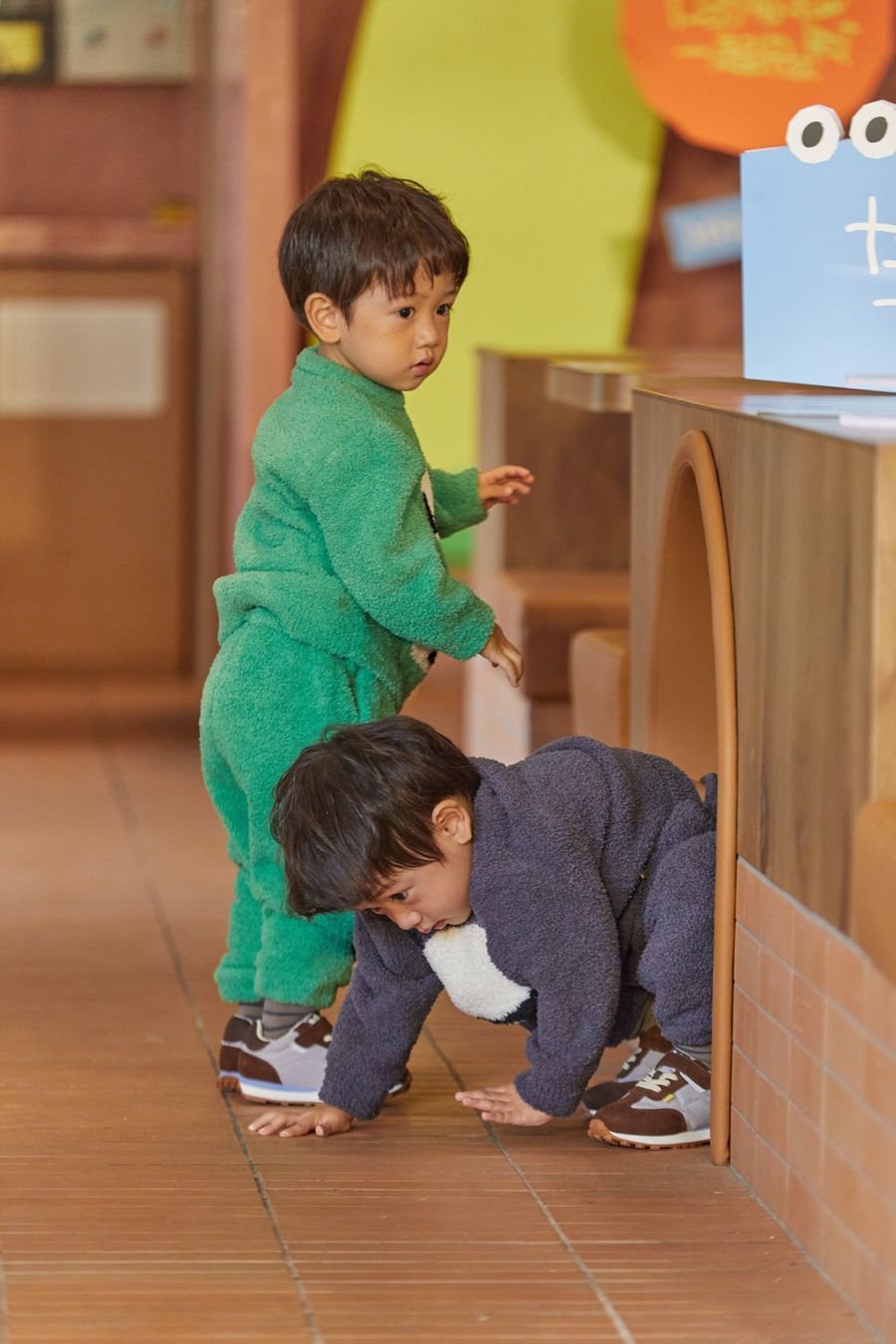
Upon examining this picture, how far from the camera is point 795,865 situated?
1.88 m

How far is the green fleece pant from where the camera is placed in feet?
7.47

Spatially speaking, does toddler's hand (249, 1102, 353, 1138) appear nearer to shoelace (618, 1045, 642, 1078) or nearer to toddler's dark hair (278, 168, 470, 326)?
shoelace (618, 1045, 642, 1078)

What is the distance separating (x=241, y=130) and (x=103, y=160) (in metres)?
0.51

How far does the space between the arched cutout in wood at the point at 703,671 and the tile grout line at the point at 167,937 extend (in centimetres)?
48

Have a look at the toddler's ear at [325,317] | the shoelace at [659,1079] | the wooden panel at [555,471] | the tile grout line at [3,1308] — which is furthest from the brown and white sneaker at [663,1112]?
the wooden panel at [555,471]

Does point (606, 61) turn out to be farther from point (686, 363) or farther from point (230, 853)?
point (230, 853)

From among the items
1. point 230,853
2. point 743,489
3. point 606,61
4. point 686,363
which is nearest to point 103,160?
point 606,61

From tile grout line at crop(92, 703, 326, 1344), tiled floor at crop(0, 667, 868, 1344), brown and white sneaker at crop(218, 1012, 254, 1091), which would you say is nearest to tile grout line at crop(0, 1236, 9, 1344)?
tiled floor at crop(0, 667, 868, 1344)

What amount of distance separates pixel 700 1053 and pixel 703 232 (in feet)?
11.7

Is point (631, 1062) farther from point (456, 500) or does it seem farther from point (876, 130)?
point (876, 130)

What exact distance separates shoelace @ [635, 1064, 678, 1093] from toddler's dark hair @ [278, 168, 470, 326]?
2.92ft

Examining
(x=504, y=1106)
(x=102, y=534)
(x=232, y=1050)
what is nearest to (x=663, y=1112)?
(x=504, y=1106)

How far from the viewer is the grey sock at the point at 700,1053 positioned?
2.20 m

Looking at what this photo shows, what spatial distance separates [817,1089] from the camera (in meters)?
1.83
